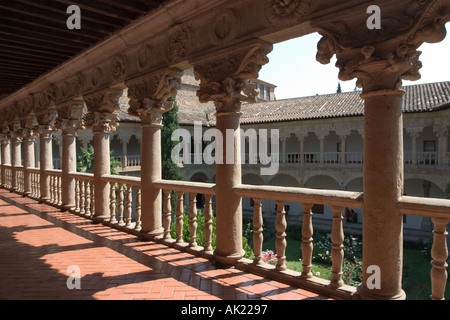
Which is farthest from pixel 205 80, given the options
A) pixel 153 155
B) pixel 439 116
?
pixel 439 116

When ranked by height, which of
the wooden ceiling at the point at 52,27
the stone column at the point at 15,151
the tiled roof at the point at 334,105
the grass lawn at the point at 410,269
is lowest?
the grass lawn at the point at 410,269

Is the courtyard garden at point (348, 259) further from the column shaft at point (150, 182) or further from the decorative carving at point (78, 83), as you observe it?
the decorative carving at point (78, 83)

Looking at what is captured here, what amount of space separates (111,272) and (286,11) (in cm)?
328

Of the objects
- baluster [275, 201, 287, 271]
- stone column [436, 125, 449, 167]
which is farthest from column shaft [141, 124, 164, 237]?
stone column [436, 125, 449, 167]

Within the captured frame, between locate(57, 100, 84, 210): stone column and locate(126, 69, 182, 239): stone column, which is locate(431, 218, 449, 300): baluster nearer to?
locate(126, 69, 182, 239): stone column

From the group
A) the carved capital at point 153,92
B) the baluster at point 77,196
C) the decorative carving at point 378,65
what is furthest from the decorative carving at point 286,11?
the baluster at point 77,196

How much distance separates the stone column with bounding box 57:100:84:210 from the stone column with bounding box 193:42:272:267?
4626mm

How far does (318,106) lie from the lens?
73.1 feet

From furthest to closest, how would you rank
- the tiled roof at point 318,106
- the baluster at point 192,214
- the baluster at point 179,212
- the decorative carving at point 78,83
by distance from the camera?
the tiled roof at point 318,106 → the decorative carving at point 78,83 → the baluster at point 179,212 → the baluster at point 192,214

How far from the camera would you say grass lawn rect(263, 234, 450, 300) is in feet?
35.7

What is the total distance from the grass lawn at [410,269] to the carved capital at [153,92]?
605cm

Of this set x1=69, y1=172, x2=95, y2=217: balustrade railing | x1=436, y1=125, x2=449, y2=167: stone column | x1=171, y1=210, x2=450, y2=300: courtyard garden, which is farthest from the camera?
x1=436, y1=125, x2=449, y2=167: stone column

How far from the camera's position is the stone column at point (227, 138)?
12.0ft
